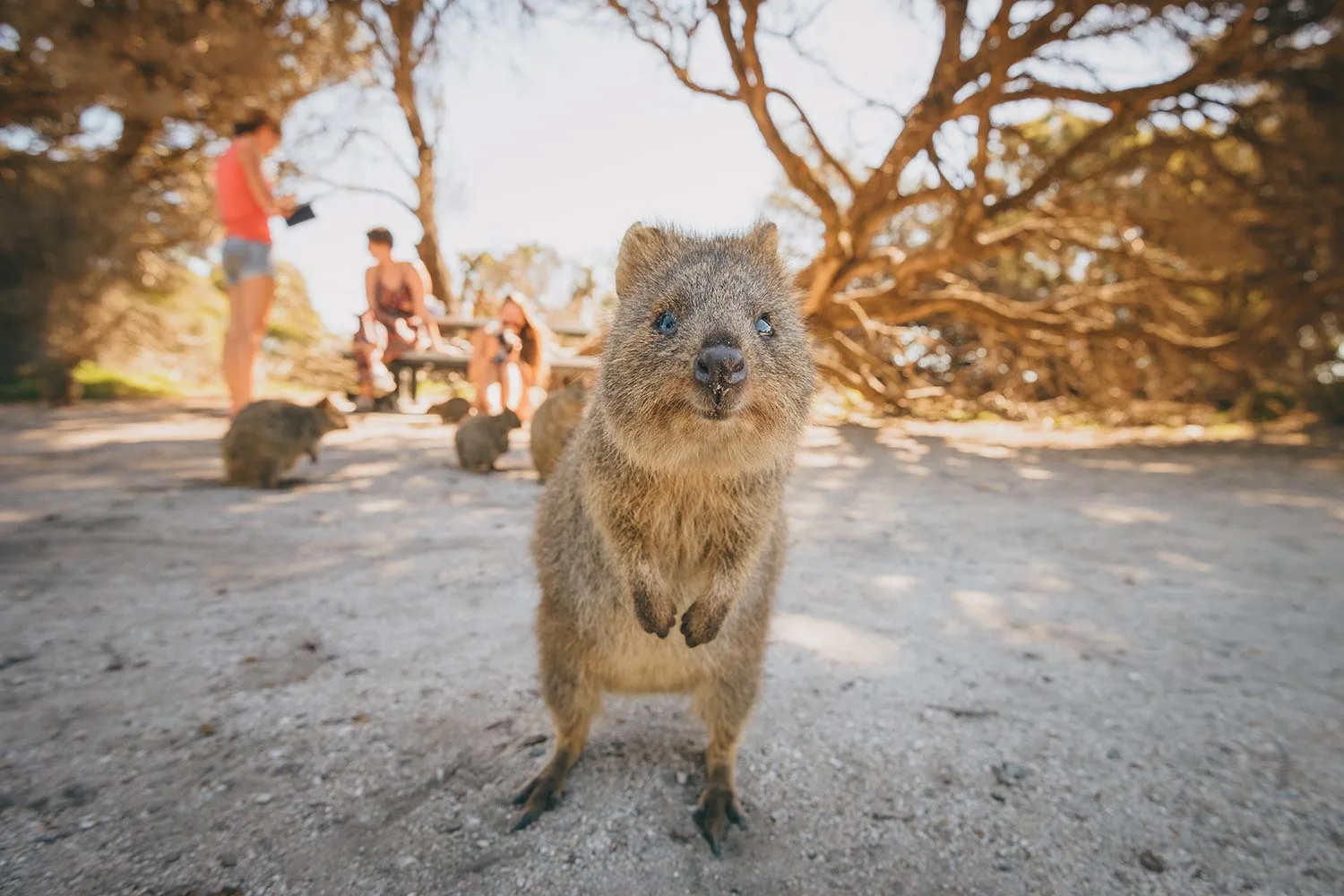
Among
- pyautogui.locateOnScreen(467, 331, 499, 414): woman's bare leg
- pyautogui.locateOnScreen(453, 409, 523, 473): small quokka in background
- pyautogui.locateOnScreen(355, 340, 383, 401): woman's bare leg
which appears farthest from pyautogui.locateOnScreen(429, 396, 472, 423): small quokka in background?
pyautogui.locateOnScreen(453, 409, 523, 473): small quokka in background

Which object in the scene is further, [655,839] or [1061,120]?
[1061,120]

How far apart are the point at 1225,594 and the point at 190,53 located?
12.0 meters

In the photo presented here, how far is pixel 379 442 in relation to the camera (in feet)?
21.8

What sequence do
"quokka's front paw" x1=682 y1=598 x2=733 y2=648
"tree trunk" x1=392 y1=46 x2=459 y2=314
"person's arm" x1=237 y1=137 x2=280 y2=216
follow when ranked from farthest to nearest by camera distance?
"tree trunk" x1=392 y1=46 x2=459 y2=314
"person's arm" x1=237 y1=137 x2=280 y2=216
"quokka's front paw" x1=682 y1=598 x2=733 y2=648

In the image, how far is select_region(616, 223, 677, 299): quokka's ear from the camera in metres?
2.04

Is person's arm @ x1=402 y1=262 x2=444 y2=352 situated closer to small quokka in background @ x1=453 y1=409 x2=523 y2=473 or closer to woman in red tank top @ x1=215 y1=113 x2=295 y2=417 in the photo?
woman in red tank top @ x1=215 y1=113 x2=295 y2=417

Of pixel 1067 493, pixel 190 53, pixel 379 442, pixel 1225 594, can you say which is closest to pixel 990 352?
pixel 1067 493

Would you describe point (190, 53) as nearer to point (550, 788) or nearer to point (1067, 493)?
point (550, 788)

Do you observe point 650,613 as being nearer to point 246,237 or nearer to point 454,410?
point 246,237

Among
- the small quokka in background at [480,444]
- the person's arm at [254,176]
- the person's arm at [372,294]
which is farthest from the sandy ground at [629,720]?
the person's arm at [372,294]

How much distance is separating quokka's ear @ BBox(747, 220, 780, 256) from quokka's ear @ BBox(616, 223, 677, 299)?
25cm

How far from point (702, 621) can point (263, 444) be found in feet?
13.4

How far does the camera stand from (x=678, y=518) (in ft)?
6.00

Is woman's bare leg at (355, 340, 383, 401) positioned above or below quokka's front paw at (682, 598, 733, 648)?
above
